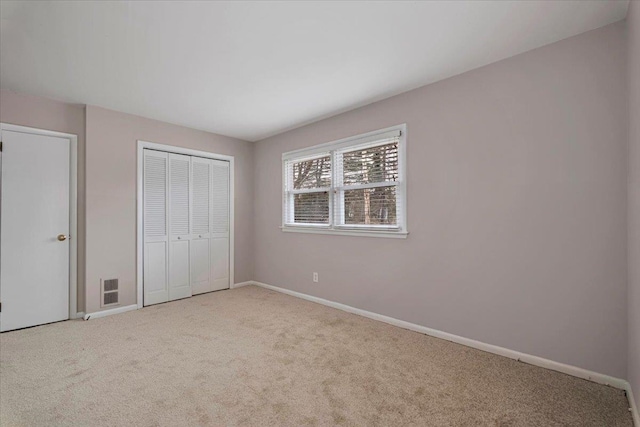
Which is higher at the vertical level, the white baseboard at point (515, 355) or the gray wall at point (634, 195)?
the gray wall at point (634, 195)

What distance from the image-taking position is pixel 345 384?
2.07 m

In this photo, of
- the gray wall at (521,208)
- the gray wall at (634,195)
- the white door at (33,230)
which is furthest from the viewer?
the white door at (33,230)

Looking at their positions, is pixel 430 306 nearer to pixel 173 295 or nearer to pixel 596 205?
pixel 596 205

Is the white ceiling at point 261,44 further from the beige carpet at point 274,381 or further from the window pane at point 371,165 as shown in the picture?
the beige carpet at point 274,381

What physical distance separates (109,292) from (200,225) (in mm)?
1413

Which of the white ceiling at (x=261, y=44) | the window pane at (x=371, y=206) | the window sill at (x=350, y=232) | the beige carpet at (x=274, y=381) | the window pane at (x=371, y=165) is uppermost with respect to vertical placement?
the white ceiling at (x=261, y=44)

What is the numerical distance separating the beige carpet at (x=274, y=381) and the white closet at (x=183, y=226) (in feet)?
3.51

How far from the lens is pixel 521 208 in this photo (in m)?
2.39

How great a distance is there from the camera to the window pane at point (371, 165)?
3299 mm

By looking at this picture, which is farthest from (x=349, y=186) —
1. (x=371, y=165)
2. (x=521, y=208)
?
(x=521, y=208)

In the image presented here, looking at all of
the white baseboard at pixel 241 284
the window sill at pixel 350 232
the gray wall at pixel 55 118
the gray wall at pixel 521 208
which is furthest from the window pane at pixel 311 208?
the gray wall at pixel 55 118

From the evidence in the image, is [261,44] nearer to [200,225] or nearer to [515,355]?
[200,225]

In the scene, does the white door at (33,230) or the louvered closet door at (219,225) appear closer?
the white door at (33,230)

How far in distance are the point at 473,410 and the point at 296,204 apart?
129 inches
